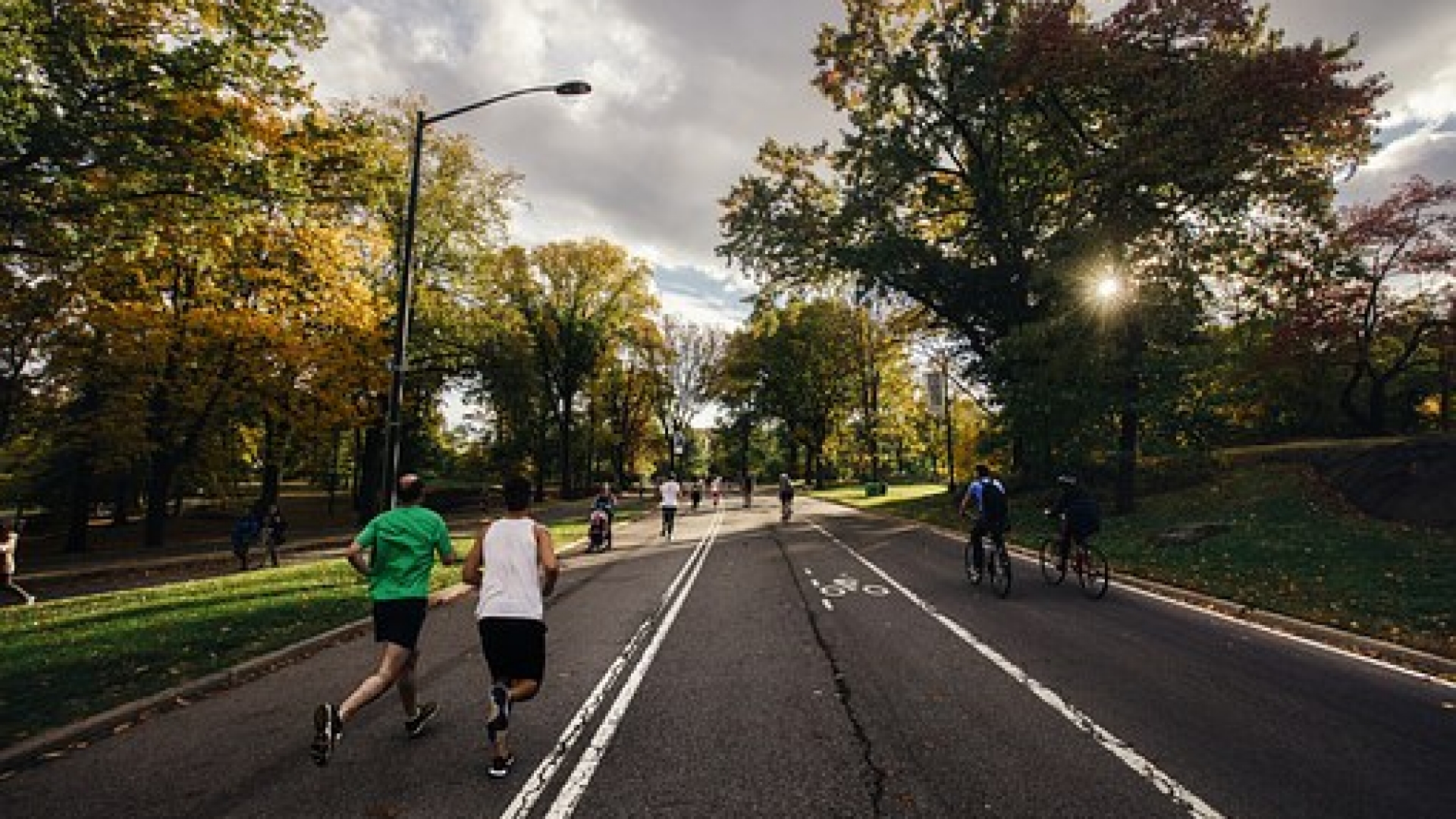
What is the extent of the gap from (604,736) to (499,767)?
0.85m

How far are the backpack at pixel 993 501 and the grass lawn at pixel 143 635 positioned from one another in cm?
969

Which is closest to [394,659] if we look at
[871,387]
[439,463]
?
[871,387]

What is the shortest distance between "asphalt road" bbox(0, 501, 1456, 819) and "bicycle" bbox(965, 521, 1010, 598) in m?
1.42

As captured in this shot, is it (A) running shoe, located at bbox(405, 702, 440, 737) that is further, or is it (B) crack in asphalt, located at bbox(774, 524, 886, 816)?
(A) running shoe, located at bbox(405, 702, 440, 737)

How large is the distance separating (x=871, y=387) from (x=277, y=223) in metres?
43.9

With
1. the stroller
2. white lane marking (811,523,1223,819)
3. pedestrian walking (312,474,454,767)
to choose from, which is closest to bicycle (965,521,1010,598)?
white lane marking (811,523,1223,819)

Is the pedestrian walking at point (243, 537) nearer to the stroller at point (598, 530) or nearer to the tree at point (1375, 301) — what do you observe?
the stroller at point (598, 530)

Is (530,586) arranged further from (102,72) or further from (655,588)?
(102,72)

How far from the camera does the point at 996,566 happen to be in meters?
10.6

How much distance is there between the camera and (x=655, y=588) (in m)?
11.5

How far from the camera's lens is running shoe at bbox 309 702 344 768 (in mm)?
4031

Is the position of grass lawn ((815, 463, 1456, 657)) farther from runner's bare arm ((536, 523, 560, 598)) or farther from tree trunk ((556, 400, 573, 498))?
tree trunk ((556, 400, 573, 498))

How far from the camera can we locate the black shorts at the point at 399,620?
4762 millimetres

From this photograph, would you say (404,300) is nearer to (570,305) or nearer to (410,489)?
(410,489)
